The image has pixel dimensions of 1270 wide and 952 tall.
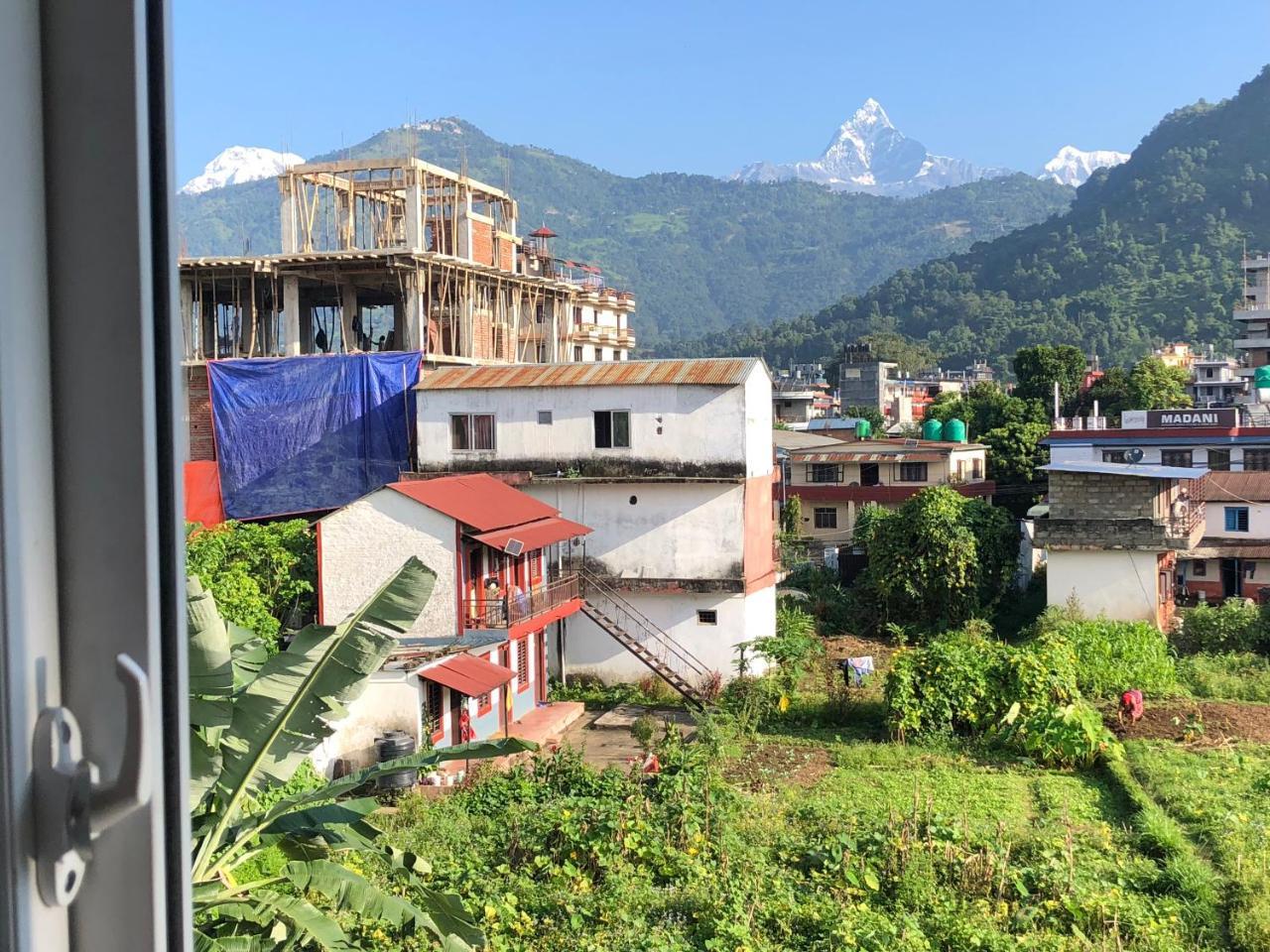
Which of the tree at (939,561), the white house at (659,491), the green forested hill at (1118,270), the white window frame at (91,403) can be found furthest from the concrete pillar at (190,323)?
the green forested hill at (1118,270)

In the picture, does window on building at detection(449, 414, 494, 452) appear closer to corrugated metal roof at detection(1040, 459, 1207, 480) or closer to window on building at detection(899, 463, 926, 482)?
corrugated metal roof at detection(1040, 459, 1207, 480)

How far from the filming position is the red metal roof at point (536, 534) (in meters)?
15.4

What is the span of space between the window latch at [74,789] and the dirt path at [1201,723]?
49.2 ft

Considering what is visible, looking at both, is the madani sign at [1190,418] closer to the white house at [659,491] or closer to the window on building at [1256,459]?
the window on building at [1256,459]

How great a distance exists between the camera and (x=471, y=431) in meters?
20.2

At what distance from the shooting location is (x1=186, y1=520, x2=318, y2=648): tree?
16125 millimetres

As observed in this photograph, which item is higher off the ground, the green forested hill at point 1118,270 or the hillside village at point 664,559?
the green forested hill at point 1118,270

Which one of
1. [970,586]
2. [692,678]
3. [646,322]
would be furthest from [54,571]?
[646,322]

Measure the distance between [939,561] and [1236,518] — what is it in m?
7.63

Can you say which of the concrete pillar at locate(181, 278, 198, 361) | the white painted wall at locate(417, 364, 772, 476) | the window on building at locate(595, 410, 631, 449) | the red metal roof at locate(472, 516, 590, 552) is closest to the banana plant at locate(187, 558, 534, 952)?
the red metal roof at locate(472, 516, 590, 552)

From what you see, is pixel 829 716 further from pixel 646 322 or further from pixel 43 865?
pixel 646 322

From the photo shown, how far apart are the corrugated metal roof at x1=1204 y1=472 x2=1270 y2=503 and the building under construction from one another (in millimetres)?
16764

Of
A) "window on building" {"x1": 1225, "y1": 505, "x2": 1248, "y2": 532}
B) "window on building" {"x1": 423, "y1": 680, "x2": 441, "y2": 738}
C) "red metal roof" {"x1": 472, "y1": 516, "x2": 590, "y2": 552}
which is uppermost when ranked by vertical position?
"red metal roof" {"x1": 472, "y1": 516, "x2": 590, "y2": 552}

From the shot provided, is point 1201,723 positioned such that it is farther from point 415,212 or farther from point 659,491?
point 415,212
